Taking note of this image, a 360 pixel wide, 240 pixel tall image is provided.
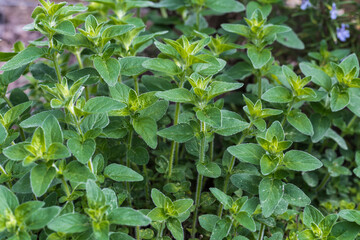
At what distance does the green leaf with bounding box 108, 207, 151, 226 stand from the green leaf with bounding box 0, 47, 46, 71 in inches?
29.6

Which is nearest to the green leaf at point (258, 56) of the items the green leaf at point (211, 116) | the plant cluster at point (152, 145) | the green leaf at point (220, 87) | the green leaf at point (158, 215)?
the plant cluster at point (152, 145)

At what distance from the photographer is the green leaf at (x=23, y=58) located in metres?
1.66

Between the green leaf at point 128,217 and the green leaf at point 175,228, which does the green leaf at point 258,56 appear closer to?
the green leaf at point 175,228

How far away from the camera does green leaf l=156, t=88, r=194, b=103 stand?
156 centimetres

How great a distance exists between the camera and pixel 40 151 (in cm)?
139

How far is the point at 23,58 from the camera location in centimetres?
171

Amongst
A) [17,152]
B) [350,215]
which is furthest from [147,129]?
[350,215]

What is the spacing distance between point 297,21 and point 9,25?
282 cm

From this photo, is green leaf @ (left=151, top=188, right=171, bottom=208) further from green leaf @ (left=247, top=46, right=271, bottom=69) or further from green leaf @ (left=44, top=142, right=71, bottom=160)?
green leaf @ (left=247, top=46, right=271, bottom=69)

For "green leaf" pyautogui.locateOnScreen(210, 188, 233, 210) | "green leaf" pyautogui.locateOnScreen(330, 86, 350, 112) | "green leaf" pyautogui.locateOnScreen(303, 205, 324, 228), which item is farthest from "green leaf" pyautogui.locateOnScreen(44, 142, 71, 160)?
"green leaf" pyautogui.locateOnScreen(330, 86, 350, 112)

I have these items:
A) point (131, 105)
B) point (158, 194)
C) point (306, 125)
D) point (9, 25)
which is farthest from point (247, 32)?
point (9, 25)

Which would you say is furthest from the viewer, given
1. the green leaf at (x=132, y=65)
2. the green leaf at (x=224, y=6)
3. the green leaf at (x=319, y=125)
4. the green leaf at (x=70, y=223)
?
the green leaf at (x=224, y=6)

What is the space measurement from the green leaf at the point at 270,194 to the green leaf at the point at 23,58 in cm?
108

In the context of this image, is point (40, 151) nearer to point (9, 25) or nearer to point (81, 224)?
point (81, 224)
